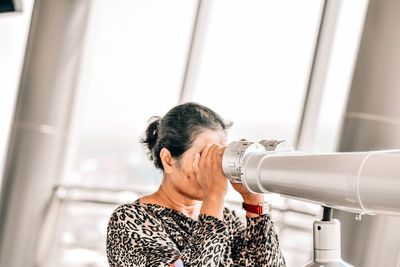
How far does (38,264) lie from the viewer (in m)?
4.37

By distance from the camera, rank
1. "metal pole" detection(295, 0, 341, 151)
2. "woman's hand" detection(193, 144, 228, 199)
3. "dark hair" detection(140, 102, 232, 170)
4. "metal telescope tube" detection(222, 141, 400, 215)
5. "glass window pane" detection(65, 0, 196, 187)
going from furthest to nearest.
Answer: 1. "glass window pane" detection(65, 0, 196, 187)
2. "metal pole" detection(295, 0, 341, 151)
3. "dark hair" detection(140, 102, 232, 170)
4. "woman's hand" detection(193, 144, 228, 199)
5. "metal telescope tube" detection(222, 141, 400, 215)

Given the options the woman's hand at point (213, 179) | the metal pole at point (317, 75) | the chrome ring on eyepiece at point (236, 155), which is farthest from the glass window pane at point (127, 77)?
the chrome ring on eyepiece at point (236, 155)

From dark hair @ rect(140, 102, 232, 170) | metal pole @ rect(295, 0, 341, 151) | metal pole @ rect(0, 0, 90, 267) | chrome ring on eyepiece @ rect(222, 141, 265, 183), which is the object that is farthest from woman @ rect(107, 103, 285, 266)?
metal pole @ rect(0, 0, 90, 267)

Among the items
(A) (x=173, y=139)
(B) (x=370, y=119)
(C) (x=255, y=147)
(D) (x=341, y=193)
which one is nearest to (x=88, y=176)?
(B) (x=370, y=119)

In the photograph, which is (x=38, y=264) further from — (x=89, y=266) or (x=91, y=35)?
(x=91, y=35)

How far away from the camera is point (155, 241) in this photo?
52.6 inches

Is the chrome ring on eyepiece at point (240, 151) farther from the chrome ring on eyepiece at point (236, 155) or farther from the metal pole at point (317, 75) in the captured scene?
the metal pole at point (317, 75)

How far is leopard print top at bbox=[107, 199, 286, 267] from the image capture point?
4.04ft

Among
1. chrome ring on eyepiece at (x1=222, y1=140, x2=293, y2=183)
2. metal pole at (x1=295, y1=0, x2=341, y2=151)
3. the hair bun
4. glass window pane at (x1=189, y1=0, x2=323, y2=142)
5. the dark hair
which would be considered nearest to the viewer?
chrome ring on eyepiece at (x1=222, y1=140, x2=293, y2=183)

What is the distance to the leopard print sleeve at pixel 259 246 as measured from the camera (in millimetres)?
1392

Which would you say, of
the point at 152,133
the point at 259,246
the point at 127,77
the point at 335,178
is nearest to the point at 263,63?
the point at 127,77

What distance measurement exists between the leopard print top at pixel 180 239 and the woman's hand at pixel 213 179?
3 cm

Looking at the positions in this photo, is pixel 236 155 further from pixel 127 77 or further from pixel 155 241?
pixel 127 77

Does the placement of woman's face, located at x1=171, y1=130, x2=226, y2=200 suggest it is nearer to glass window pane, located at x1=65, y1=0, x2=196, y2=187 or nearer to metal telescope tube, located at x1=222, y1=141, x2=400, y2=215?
metal telescope tube, located at x1=222, y1=141, x2=400, y2=215
